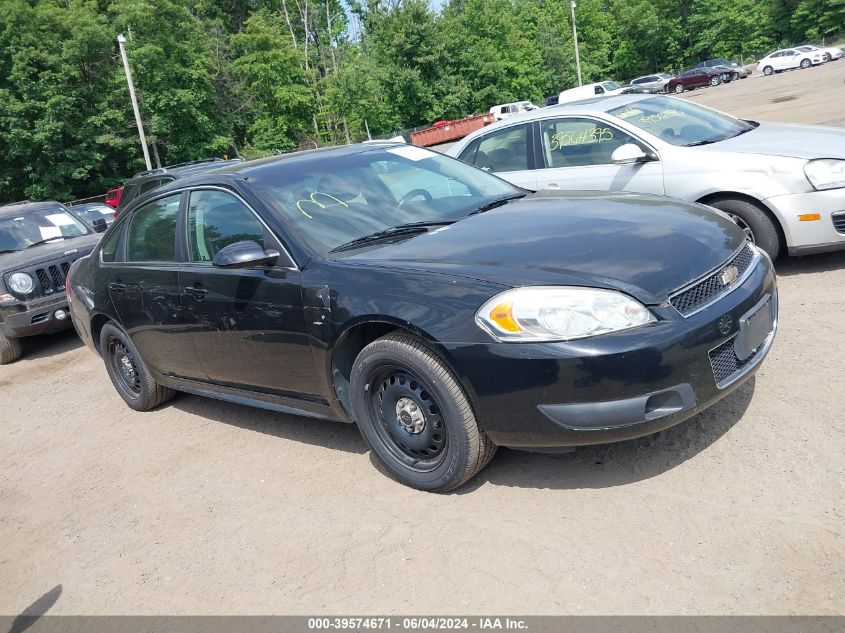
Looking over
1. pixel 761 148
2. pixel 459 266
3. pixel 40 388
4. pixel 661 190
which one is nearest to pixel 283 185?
pixel 459 266

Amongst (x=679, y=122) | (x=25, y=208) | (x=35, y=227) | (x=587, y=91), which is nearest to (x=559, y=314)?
(x=679, y=122)

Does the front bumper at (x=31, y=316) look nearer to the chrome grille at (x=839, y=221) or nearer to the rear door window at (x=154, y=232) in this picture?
the rear door window at (x=154, y=232)

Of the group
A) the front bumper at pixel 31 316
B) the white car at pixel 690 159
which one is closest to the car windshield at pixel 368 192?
the white car at pixel 690 159

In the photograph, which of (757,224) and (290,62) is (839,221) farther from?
(290,62)

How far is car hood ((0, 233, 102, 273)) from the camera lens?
336 inches

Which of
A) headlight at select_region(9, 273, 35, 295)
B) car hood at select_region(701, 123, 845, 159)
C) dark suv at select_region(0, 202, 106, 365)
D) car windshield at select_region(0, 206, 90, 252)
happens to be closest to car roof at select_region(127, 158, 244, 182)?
car windshield at select_region(0, 206, 90, 252)

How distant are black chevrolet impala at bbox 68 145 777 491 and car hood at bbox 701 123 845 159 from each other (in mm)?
2111

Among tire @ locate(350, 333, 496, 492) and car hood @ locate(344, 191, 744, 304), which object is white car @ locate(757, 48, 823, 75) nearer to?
car hood @ locate(344, 191, 744, 304)

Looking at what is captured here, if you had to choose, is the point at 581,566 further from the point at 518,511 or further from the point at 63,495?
the point at 63,495

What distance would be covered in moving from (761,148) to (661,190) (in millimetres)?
803

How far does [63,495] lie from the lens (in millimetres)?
4570

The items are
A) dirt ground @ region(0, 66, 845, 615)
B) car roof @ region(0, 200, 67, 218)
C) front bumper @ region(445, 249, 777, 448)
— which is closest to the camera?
dirt ground @ region(0, 66, 845, 615)

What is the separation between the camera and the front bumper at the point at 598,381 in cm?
305

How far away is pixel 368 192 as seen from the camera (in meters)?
4.38
